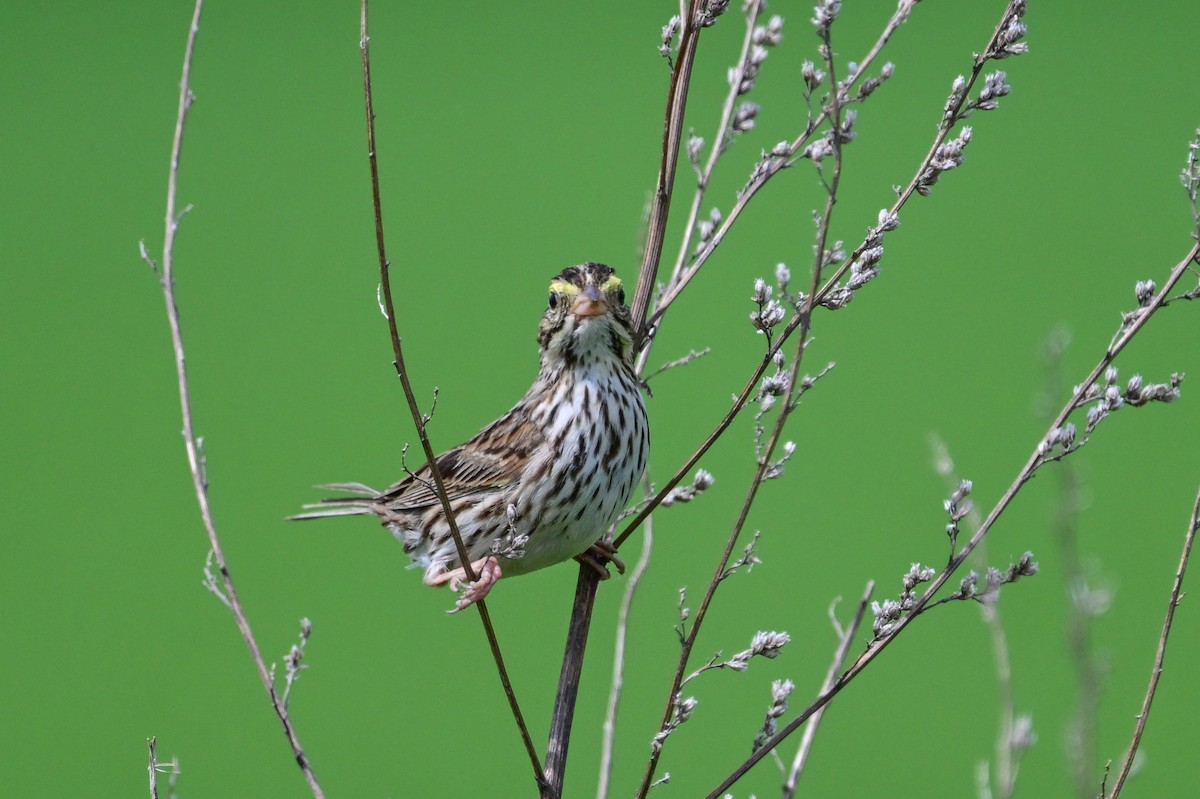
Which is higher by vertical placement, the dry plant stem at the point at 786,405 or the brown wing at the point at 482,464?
the brown wing at the point at 482,464

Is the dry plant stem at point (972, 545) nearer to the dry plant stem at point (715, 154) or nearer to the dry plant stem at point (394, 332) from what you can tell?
the dry plant stem at point (394, 332)

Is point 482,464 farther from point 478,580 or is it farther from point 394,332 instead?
point 394,332

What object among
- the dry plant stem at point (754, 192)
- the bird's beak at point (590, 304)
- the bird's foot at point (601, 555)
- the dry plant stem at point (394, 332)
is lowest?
the dry plant stem at point (394, 332)

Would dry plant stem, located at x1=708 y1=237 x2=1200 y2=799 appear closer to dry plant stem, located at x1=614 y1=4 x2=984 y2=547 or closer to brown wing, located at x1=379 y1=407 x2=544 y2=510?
dry plant stem, located at x1=614 y1=4 x2=984 y2=547

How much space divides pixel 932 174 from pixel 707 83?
11357 millimetres

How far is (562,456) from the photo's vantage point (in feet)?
10.4

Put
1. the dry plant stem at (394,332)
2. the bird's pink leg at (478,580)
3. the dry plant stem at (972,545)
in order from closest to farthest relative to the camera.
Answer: the dry plant stem at (394,332), the dry plant stem at (972,545), the bird's pink leg at (478,580)

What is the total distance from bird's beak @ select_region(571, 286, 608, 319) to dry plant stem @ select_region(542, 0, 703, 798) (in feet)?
0.43

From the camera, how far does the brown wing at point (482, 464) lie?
3320 millimetres

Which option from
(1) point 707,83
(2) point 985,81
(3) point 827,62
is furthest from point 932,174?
(1) point 707,83

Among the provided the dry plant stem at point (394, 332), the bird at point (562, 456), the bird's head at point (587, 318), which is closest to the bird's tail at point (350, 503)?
the bird at point (562, 456)

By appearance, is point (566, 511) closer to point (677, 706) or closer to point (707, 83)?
point (677, 706)

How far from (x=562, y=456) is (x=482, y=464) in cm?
33

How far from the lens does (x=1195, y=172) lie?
7.43ft
